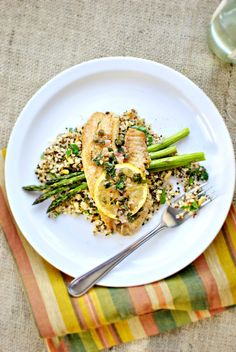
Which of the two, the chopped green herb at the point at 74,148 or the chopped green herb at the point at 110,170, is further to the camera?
the chopped green herb at the point at 74,148

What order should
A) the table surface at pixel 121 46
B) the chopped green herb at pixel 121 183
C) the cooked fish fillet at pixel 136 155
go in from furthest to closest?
the table surface at pixel 121 46
the cooked fish fillet at pixel 136 155
the chopped green herb at pixel 121 183

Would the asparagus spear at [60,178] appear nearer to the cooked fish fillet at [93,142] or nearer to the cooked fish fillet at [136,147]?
the cooked fish fillet at [93,142]

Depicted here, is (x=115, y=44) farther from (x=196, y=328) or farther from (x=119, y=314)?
(x=196, y=328)

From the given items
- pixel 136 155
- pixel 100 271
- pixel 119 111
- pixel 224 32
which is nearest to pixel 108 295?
pixel 100 271

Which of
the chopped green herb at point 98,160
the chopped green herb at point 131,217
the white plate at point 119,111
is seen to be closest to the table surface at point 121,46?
the white plate at point 119,111

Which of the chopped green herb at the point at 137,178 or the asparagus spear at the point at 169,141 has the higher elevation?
the asparagus spear at the point at 169,141

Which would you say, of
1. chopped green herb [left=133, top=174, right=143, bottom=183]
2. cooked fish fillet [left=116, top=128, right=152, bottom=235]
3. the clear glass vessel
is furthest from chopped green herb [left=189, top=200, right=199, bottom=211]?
the clear glass vessel

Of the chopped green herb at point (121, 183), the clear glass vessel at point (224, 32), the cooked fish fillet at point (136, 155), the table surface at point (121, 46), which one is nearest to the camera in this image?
the chopped green herb at point (121, 183)
